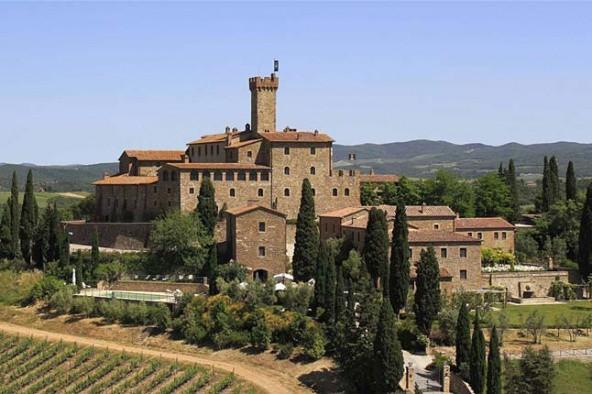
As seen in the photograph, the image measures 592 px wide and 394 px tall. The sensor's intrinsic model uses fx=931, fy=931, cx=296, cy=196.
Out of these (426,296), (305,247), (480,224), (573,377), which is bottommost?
(573,377)

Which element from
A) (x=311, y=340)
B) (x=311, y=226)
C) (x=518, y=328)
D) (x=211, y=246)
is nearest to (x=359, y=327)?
(x=311, y=340)

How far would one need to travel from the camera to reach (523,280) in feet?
196

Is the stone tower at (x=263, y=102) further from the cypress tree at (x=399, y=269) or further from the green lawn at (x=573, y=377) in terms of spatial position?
the green lawn at (x=573, y=377)

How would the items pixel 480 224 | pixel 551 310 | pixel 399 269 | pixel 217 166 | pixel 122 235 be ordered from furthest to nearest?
1. pixel 217 166
2. pixel 480 224
3. pixel 122 235
4. pixel 551 310
5. pixel 399 269

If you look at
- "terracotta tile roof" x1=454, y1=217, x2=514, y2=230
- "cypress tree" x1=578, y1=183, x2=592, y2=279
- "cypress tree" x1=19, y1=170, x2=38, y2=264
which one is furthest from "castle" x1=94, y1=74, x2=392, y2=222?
"cypress tree" x1=578, y1=183, x2=592, y2=279

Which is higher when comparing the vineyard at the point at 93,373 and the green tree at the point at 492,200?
the green tree at the point at 492,200

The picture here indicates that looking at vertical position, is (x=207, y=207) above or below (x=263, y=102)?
below

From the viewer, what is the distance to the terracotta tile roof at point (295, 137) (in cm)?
7138

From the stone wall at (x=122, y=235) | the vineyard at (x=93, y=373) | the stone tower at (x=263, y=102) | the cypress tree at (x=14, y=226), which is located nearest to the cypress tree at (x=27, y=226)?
the cypress tree at (x=14, y=226)

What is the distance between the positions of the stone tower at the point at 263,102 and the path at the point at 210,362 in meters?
26.3

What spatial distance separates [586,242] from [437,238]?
10703 mm

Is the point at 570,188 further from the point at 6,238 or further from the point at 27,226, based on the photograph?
the point at 6,238

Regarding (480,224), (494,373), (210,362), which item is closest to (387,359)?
(494,373)

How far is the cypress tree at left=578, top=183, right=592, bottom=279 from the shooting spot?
198 ft
